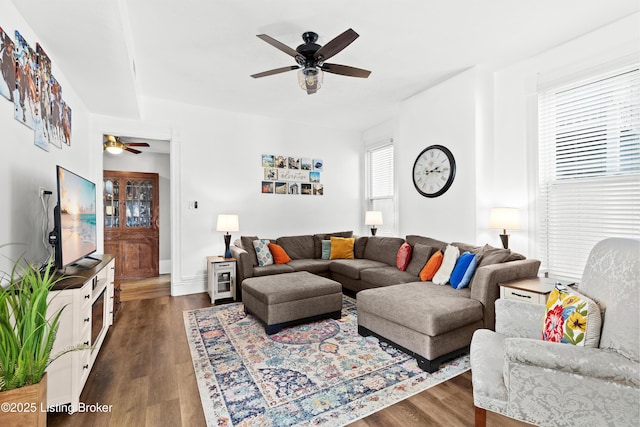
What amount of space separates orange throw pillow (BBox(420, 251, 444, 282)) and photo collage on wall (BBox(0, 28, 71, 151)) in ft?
11.7

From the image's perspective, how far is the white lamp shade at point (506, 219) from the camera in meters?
3.09

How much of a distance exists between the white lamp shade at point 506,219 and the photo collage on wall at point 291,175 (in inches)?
121

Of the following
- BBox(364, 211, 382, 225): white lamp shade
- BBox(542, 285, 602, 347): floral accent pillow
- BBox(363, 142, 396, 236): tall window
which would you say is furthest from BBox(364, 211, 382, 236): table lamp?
BBox(542, 285, 602, 347): floral accent pillow

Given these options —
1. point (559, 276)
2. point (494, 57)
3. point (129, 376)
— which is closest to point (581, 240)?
point (559, 276)

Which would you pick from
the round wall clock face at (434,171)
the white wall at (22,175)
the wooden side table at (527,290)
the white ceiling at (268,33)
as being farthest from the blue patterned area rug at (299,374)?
the white ceiling at (268,33)


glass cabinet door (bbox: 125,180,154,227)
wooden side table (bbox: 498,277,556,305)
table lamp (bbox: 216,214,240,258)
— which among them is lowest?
wooden side table (bbox: 498,277,556,305)

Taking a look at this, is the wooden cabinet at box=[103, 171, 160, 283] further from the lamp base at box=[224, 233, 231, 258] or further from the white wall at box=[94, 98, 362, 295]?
the lamp base at box=[224, 233, 231, 258]

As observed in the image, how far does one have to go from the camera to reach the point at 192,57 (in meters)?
→ 3.19

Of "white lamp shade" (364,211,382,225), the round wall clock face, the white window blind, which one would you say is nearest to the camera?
the white window blind

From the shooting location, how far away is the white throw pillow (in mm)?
3119

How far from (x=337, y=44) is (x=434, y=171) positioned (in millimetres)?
2215

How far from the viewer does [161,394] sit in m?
1.99

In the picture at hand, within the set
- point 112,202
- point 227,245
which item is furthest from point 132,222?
point 227,245

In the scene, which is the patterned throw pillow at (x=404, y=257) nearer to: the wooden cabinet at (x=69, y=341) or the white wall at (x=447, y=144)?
the white wall at (x=447, y=144)
